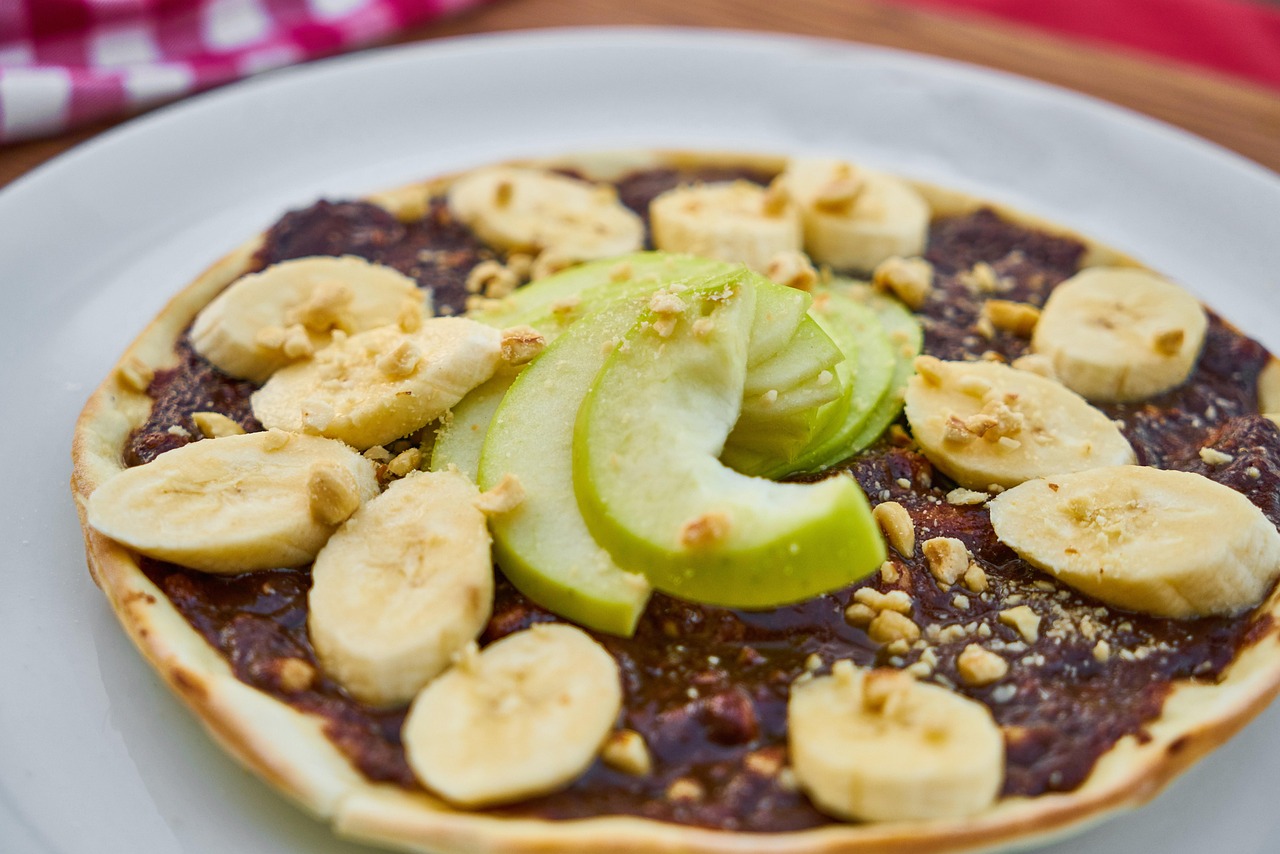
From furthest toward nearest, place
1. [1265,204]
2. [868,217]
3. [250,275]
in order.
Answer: [1265,204], [868,217], [250,275]

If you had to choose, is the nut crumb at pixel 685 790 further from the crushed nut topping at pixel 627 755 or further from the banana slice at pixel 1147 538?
the banana slice at pixel 1147 538

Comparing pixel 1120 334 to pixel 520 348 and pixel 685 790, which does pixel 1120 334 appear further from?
pixel 685 790

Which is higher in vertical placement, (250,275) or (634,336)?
(634,336)

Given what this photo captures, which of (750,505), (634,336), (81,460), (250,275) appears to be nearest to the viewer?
(750,505)

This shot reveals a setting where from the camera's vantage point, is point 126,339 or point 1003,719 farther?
point 126,339

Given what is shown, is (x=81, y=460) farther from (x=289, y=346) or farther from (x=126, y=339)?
(x=126, y=339)

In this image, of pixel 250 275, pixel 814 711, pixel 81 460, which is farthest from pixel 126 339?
pixel 814 711

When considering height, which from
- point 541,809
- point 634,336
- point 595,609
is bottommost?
point 541,809

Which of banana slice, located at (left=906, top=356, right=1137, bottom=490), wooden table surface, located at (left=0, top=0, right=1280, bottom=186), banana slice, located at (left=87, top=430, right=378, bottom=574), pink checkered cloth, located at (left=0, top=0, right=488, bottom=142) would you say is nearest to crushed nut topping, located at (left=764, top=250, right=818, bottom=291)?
banana slice, located at (left=906, top=356, right=1137, bottom=490)
